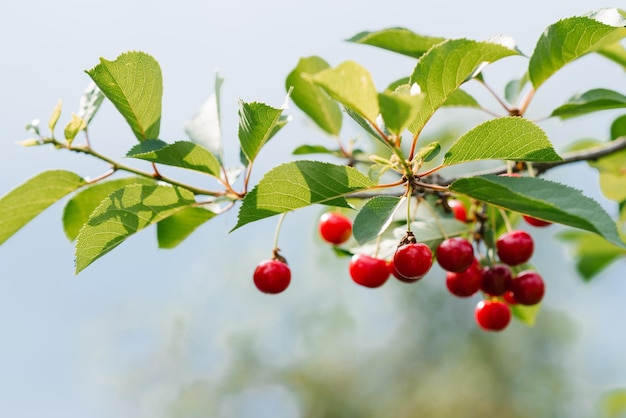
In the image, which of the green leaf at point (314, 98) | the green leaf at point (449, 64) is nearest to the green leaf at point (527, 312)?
the green leaf at point (314, 98)

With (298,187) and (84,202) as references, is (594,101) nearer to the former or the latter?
(298,187)

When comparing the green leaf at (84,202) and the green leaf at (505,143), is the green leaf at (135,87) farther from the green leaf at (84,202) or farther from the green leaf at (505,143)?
the green leaf at (505,143)

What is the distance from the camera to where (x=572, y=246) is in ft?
9.98

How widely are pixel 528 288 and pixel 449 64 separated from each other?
2.69 feet

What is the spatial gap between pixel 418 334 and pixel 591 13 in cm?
1771

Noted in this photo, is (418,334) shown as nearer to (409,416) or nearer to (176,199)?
(409,416)

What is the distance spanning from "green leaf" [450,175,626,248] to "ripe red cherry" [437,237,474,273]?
0.39 meters

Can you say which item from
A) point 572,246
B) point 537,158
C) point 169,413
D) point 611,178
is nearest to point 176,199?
point 537,158

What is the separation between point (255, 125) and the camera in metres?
1.27

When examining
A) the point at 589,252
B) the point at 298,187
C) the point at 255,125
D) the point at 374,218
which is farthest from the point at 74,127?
the point at 589,252

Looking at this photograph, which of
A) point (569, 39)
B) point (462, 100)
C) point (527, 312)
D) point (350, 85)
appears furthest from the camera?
point (527, 312)

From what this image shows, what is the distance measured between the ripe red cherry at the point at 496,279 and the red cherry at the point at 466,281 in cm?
2

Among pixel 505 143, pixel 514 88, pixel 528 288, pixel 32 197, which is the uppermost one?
pixel 514 88

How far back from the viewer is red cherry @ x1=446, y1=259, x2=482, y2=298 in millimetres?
1671
